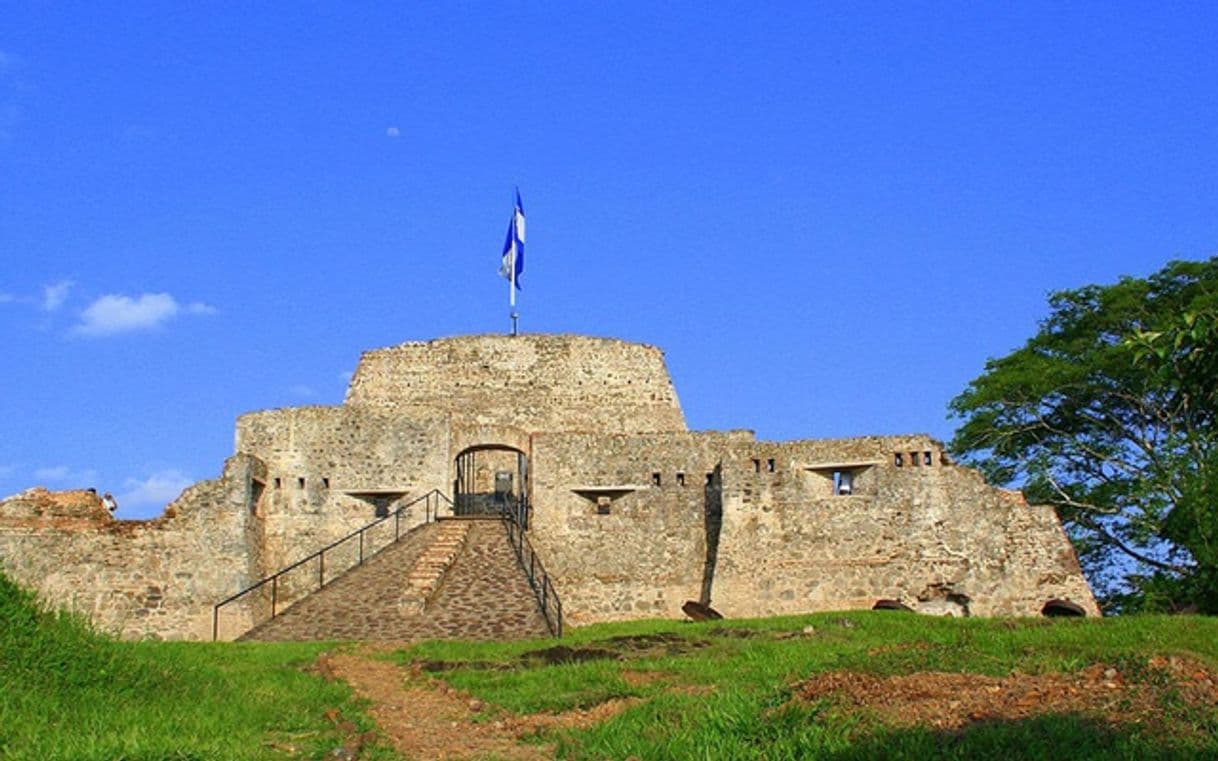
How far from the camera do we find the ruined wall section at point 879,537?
22.9 metres

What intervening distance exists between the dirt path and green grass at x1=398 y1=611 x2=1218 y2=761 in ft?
0.83

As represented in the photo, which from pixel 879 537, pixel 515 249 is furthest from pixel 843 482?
pixel 515 249

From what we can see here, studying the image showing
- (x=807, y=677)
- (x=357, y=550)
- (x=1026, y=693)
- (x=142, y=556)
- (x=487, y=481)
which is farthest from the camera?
(x=487, y=481)

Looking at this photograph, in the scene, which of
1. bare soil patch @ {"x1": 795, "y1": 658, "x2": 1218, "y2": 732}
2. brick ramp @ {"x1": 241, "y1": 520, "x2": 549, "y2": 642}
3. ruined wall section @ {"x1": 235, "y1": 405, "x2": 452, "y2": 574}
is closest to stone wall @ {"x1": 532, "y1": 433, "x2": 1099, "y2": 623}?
brick ramp @ {"x1": 241, "y1": 520, "x2": 549, "y2": 642}

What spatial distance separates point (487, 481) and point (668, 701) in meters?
19.5

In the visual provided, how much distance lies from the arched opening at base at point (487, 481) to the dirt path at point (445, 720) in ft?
45.3

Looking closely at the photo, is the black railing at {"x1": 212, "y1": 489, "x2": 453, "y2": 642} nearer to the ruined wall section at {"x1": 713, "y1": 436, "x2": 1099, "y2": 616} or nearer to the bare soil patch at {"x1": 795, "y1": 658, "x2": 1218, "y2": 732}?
the ruined wall section at {"x1": 713, "y1": 436, "x2": 1099, "y2": 616}

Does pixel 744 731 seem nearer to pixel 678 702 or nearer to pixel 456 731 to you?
pixel 678 702

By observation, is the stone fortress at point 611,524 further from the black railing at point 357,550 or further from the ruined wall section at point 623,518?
the black railing at point 357,550

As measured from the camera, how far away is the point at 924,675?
10.4 metres

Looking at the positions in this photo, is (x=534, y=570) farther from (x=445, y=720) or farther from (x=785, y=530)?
(x=445, y=720)

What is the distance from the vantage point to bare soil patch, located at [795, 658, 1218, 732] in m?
9.00

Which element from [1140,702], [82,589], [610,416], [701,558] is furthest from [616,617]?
[1140,702]

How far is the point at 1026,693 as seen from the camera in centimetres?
973
